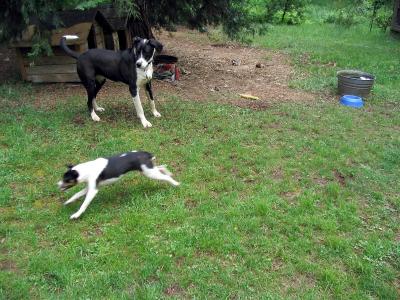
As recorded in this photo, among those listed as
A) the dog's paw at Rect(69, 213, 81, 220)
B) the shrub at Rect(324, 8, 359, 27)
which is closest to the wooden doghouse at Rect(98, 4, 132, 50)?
the dog's paw at Rect(69, 213, 81, 220)

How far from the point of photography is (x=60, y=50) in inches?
309

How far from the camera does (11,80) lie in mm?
8188

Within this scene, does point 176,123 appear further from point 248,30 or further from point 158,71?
point 248,30

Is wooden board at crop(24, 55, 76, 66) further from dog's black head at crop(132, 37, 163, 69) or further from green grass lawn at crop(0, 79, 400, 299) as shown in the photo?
dog's black head at crop(132, 37, 163, 69)

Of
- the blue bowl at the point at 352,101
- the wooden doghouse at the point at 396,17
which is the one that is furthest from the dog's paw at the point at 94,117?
the wooden doghouse at the point at 396,17

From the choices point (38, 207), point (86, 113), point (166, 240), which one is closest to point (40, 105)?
point (86, 113)

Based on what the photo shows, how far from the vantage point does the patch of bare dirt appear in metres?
7.89

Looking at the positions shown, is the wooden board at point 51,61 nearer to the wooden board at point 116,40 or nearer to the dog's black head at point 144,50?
the wooden board at point 116,40

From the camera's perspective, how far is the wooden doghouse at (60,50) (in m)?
7.60

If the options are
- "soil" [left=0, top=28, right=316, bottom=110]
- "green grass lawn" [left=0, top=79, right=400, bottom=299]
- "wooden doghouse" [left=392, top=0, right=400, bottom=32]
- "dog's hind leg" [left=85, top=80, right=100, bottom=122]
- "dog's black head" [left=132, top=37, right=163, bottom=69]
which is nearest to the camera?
"green grass lawn" [left=0, top=79, right=400, bottom=299]

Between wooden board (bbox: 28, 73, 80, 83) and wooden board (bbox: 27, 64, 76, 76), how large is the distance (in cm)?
6

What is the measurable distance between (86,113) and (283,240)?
13.4 ft

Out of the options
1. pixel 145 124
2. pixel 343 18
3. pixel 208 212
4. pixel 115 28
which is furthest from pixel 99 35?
pixel 343 18

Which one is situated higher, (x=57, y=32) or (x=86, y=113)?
(x=57, y=32)
